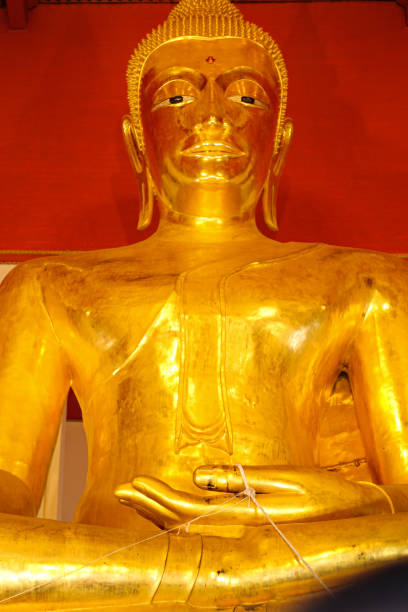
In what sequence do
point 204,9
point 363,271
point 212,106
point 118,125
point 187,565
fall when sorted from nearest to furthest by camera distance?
1. point 187,565
2. point 363,271
3. point 212,106
4. point 204,9
5. point 118,125

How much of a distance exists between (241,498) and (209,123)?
931 millimetres

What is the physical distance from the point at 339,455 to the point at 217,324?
1.30ft

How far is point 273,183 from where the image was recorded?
2662 mm

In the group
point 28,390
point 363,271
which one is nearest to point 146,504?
point 28,390

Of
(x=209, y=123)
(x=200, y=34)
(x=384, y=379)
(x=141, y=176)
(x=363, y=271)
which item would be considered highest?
(x=200, y=34)

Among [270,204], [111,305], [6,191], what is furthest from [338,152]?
[111,305]

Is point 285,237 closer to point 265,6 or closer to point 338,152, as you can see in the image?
point 338,152

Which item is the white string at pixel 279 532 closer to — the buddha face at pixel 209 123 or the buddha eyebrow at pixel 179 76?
the buddha face at pixel 209 123

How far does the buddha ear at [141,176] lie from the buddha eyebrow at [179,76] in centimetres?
16

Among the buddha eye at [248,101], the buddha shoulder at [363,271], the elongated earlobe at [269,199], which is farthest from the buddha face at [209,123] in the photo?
the buddha shoulder at [363,271]

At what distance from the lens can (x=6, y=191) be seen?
9.85 ft

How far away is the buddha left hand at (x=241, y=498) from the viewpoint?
1727 millimetres

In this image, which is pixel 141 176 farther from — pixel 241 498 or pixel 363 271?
pixel 241 498

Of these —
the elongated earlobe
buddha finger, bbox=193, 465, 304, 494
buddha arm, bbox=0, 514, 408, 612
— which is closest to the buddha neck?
the elongated earlobe
